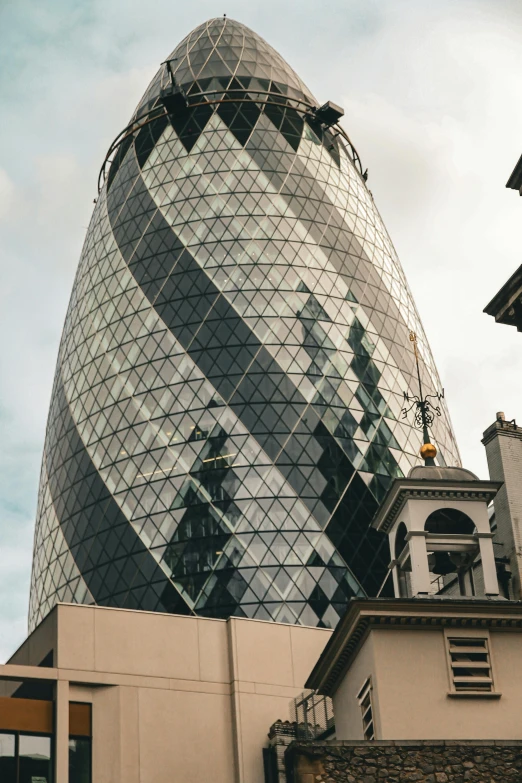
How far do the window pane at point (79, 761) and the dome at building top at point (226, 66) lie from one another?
28.4 meters

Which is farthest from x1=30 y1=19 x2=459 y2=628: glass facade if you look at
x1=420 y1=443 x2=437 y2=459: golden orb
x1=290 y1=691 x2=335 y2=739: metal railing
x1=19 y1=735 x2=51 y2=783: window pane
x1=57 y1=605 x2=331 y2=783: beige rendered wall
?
Result: x1=19 y1=735 x2=51 y2=783: window pane

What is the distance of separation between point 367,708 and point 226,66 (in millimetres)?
33023

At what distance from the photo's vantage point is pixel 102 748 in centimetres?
2527

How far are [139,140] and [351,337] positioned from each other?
11517 mm

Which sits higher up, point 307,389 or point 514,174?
point 307,389

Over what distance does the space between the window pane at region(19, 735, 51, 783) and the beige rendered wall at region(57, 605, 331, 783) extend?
107 cm

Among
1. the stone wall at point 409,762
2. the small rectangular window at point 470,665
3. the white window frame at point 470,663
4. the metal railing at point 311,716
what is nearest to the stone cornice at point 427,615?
the white window frame at point 470,663

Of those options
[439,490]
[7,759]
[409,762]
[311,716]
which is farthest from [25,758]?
[439,490]

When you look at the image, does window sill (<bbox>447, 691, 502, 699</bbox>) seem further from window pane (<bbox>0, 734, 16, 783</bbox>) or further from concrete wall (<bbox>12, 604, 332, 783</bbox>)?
window pane (<bbox>0, 734, 16, 783</bbox>)

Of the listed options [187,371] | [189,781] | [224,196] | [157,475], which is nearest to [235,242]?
[224,196]

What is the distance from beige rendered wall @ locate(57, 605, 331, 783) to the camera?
2584 cm

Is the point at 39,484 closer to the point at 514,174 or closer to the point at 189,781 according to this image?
the point at 189,781

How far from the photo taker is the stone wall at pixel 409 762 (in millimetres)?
18234

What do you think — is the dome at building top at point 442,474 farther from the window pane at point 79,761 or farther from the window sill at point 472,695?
the window pane at point 79,761
